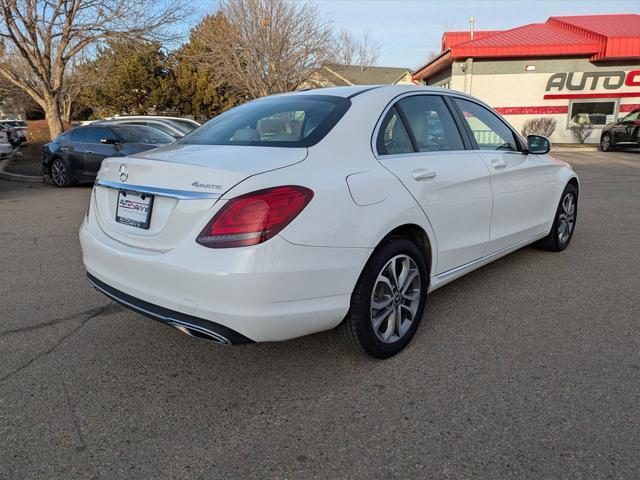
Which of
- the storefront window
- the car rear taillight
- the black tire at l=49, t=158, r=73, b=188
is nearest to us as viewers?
the car rear taillight

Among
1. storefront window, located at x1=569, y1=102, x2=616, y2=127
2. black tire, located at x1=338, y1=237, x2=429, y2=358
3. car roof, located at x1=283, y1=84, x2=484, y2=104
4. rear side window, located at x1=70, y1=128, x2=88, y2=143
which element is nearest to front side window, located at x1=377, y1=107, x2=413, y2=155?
car roof, located at x1=283, y1=84, x2=484, y2=104

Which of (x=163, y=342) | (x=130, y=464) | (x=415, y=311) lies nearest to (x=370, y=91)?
(x=415, y=311)

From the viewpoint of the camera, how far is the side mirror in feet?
14.9

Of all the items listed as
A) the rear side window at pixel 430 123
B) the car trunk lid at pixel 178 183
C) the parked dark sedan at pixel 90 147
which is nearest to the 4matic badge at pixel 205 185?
the car trunk lid at pixel 178 183

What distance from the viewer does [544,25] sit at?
80.8 ft

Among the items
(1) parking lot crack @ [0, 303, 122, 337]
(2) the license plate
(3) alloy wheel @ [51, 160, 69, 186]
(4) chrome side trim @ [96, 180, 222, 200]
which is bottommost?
(1) parking lot crack @ [0, 303, 122, 337]

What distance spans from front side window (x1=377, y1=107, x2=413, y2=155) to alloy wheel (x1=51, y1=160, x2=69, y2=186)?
32.7ft

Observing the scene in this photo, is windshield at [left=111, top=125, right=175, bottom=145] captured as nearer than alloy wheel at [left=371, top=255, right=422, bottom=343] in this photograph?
No

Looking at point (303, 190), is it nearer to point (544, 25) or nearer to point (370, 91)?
point (370, 91)

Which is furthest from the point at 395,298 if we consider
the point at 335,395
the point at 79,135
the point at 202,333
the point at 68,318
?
the point at 79,135

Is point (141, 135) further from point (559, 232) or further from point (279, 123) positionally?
point (559, 232)

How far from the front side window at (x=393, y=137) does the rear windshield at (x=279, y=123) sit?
271mm

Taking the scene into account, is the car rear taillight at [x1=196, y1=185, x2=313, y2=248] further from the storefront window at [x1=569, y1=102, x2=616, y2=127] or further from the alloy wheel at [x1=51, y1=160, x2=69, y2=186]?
the storefront window at [x1=569, y1=102, x2=616, y2=127]

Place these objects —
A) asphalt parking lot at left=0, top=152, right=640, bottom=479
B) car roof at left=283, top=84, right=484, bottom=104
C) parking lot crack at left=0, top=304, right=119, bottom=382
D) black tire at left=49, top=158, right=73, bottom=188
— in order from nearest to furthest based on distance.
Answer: asphalt parking lot at left=0, top=152, right=640, bottom=479 → parking lot crack at left=0, top=304, right=119, bottom=382 → car roof at left=283, top=84, right=484, bottom=104 → black tire at left=49, top=158, right=73, bottom=188
